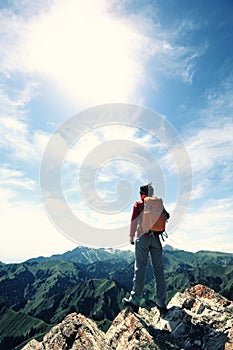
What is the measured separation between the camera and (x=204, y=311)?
449 inches

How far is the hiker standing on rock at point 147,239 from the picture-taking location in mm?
10766

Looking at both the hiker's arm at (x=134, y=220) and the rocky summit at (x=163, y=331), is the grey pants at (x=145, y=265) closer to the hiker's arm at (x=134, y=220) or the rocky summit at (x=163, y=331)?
the hiker's arm at (x=134, y=220)

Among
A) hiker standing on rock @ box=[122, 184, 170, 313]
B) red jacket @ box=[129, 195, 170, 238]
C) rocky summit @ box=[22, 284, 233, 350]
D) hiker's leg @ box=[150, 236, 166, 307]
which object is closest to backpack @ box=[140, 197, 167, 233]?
hiker standing on rock @ box=[122, 184, 170, 313]

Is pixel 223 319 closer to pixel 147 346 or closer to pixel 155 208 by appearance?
pixel 147 346

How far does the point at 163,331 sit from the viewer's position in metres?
10.4

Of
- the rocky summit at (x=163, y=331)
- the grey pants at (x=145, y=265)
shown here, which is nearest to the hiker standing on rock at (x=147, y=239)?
the grey pants at (x=145, y=265)

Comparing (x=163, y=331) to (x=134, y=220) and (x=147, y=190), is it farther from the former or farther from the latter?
(x=147, y=190)

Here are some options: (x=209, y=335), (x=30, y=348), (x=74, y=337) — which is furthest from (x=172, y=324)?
(x=30, y=348)

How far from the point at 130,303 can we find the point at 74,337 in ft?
8.53

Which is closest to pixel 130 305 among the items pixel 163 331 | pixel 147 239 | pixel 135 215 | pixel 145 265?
pixel 163 331

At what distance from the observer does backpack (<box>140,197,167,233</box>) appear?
10719 millimetres

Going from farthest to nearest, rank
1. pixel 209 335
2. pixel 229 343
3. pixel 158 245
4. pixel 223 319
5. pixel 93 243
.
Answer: pixel 93 243, pixel 158 245, pixel 223 319, pixel 209 335, pixel 229 343

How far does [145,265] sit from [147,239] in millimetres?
1101

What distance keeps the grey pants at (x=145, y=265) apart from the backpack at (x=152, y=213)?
0.48m
